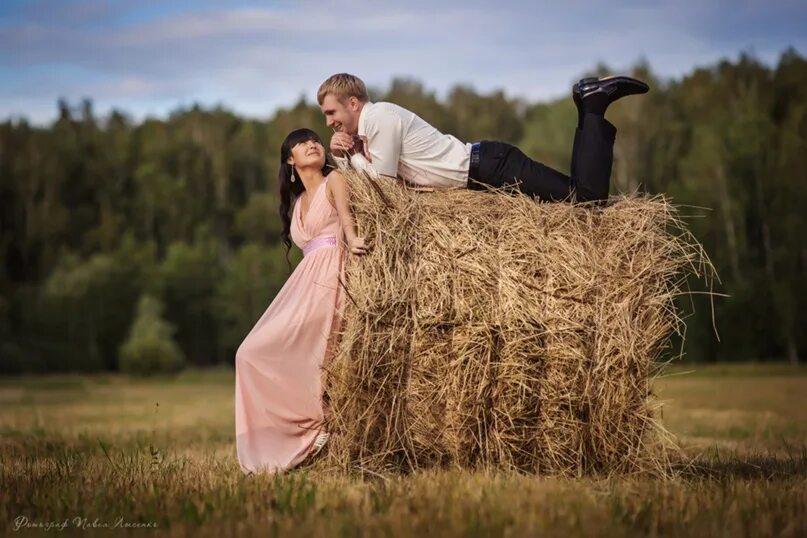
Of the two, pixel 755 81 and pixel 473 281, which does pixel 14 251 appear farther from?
pixel 473 281

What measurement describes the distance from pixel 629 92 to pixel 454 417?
2.59 m

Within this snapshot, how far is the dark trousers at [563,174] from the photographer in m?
7.66

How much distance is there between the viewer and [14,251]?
55156 mm

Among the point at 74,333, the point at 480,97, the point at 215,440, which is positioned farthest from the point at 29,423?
the point at 480,97

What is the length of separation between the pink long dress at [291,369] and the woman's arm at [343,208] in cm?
16

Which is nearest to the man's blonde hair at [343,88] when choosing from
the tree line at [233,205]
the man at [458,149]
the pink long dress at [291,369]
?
the man at [458,149]

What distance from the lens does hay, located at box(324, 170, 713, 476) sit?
6.96 meters

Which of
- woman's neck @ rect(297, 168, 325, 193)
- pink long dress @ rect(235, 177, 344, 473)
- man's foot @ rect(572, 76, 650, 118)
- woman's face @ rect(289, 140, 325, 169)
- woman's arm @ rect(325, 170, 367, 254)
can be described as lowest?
pink long dress @ rect(235, 177, 344, 473)

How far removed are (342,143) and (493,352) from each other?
1845 millimetres

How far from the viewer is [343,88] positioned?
25.3 ft

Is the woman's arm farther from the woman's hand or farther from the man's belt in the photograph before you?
the man's belt

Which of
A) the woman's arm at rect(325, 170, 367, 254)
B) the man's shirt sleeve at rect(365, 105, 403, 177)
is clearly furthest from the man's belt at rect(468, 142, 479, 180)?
the woman's arm at rect(325, 170, 367, 254)

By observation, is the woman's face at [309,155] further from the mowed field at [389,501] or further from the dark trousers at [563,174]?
the mowed field at [389,501]

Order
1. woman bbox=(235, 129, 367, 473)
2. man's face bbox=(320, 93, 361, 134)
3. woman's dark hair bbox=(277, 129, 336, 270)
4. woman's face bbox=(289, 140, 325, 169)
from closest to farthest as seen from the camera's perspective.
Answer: woman bbox=(235, 129, 367, 473)
man's face bbox=(320, 93, 361, 134)
woman's face bbox=(289, 140, 325, 169)
woman's dark hair bbox=(277, 129, 336, 270)
